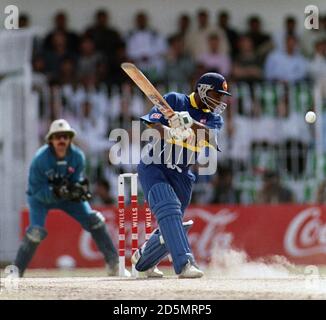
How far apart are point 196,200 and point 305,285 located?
5927mm

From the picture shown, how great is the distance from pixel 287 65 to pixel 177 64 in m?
1.65

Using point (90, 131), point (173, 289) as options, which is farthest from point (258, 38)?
point (173, 289)

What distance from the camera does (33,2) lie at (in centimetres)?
1563

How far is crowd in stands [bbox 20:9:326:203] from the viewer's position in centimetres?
1436

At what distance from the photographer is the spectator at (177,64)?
15.3m

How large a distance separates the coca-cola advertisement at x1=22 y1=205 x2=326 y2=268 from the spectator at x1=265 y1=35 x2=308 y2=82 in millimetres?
2302

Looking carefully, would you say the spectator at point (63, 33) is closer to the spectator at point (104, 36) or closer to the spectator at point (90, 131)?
the spectator at point (104, 36)

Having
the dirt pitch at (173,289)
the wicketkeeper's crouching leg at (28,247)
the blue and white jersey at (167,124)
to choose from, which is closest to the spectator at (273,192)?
the wicketkeeper's crouching leg at (28,247)

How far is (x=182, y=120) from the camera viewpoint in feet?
28.3

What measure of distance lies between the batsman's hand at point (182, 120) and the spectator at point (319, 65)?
267 inches

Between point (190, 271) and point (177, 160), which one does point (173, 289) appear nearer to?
point (190, 271)

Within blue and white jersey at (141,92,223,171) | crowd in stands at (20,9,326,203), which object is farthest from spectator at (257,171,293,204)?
blue and white jersey at (141,92,223,171)

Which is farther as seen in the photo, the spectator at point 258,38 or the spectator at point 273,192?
the spectator at point 258,38

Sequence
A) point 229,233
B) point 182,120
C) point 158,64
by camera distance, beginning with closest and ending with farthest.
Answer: point 182,120
point 229,233
point 158,64
